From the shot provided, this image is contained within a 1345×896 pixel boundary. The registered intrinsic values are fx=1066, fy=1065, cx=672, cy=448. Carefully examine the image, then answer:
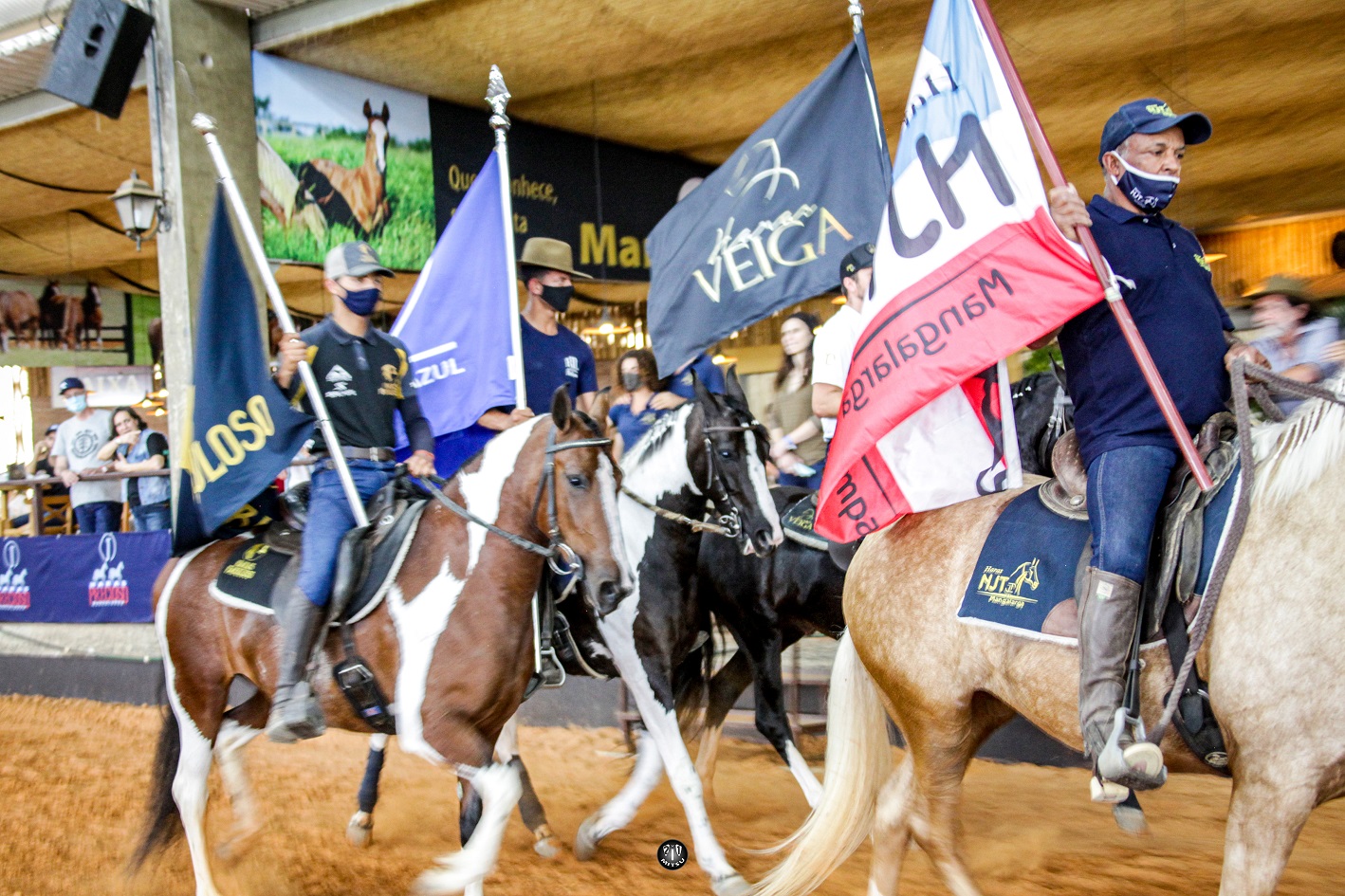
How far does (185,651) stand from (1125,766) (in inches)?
154

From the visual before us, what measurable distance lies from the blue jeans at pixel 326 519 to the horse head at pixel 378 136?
20.1 ft

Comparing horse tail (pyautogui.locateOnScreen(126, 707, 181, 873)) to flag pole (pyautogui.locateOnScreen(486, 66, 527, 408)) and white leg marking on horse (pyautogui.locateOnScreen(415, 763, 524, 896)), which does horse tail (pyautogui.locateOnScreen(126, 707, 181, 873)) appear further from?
flag pole (pyautogui.locateOnScreen(486, 66, 527, 408))

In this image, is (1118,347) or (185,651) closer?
(1118,347)

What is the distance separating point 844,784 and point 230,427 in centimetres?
301

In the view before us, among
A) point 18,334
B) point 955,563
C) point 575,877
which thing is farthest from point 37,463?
point 955,563

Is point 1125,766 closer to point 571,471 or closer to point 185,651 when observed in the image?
point 571,471

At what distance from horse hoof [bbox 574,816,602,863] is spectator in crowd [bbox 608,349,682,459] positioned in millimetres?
2267

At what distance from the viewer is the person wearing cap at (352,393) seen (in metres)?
4.55

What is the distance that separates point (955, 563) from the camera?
359 cm

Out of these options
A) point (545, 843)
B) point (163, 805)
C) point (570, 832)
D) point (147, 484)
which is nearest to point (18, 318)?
point (147, 484)

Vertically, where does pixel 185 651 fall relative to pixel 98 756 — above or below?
above

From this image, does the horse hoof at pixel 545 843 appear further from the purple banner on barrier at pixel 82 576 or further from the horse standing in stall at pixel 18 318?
the horse standing in stall at pixel 18 318

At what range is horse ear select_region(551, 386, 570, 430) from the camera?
4.04m

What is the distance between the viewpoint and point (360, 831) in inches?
224
